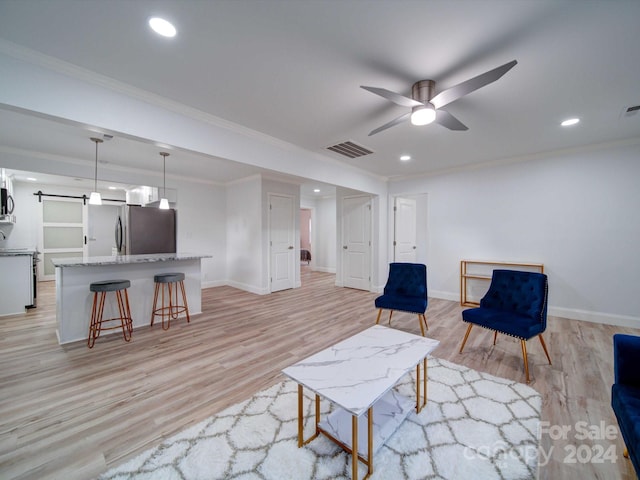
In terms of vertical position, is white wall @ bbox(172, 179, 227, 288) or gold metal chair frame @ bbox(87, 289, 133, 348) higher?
white wall @ bbox(172, 179, 227, 288)

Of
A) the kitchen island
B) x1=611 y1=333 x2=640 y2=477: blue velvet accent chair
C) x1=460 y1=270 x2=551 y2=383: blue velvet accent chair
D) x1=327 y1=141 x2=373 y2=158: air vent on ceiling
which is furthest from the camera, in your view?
x1=327 y1=141 x2=373 y2=158: air vent on ceiling

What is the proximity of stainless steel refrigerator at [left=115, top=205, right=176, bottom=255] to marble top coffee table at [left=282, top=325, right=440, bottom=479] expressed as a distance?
4.88m

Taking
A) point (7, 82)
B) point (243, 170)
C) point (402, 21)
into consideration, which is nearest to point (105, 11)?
point (7, 82)

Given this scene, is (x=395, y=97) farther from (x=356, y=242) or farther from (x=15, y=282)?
(x=15, y=282)

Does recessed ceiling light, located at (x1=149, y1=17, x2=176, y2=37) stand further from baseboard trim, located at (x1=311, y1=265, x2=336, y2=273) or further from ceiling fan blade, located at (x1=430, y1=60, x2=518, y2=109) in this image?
baseboard trim, located at (x1=311, y1=265, x2=336, y2=273)

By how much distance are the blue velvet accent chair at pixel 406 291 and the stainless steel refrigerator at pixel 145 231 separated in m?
4.50

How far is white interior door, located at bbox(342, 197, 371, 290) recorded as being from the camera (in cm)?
580

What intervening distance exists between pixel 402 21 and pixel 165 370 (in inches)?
132

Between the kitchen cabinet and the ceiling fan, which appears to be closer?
the ceiling fan

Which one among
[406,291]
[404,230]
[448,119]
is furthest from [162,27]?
[404,230]

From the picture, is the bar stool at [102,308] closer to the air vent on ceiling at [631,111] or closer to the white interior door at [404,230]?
the white interior door at [404,230]

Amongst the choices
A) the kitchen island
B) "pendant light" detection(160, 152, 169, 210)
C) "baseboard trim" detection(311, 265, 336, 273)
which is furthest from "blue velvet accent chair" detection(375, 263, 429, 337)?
"baseboard trim" detection(311, 265, 336, 273)

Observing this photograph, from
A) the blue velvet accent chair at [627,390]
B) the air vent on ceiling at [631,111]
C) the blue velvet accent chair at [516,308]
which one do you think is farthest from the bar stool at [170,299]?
the air vent on ceiling at [631,111]

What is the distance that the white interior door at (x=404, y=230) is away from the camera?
581 centimetres
